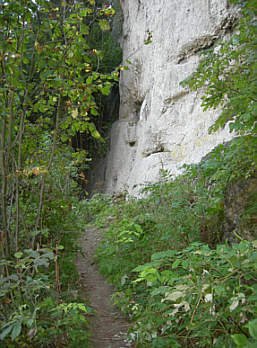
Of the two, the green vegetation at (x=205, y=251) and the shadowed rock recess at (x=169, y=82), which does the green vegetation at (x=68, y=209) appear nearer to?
the green vegetation at (x=205, y=251)

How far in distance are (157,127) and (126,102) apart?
393 centimetres

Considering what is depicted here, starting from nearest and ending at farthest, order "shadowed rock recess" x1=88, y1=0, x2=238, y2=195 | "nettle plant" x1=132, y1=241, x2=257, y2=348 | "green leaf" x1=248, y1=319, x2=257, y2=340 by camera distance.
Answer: "green leaf" x1=248, y1=319, x2=257, y2=340
"nettle plant" x1=132, y1=241, x2=257, y2=348
"shadowed rock recess" x1=88, y1=0, x2=238, y2=195

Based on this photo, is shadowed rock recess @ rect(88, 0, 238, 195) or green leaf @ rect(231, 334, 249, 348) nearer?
green leaf @ rect(231, 334, 249, 348)

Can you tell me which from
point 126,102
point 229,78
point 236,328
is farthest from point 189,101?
point 236,328

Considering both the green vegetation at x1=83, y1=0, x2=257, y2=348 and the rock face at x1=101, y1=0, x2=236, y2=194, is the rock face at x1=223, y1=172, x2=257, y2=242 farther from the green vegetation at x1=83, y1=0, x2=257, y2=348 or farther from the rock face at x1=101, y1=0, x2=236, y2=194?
the rock face at x1=101, y1=0, x2=236, y2=194

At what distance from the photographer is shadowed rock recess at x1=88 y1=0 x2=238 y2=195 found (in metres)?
8.20

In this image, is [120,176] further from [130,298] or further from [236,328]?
[236,328]

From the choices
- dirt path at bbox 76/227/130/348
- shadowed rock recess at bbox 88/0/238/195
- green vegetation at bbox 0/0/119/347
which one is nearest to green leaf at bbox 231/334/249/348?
green vegetation at bbox 0/0/119/347

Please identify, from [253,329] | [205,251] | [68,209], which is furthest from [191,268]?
[68,209]

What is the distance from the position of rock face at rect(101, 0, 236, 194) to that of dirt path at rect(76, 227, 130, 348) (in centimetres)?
345

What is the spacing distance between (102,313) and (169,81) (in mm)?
7695

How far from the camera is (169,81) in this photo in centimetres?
948

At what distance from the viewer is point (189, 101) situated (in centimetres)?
892

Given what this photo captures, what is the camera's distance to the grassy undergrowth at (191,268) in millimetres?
1850
